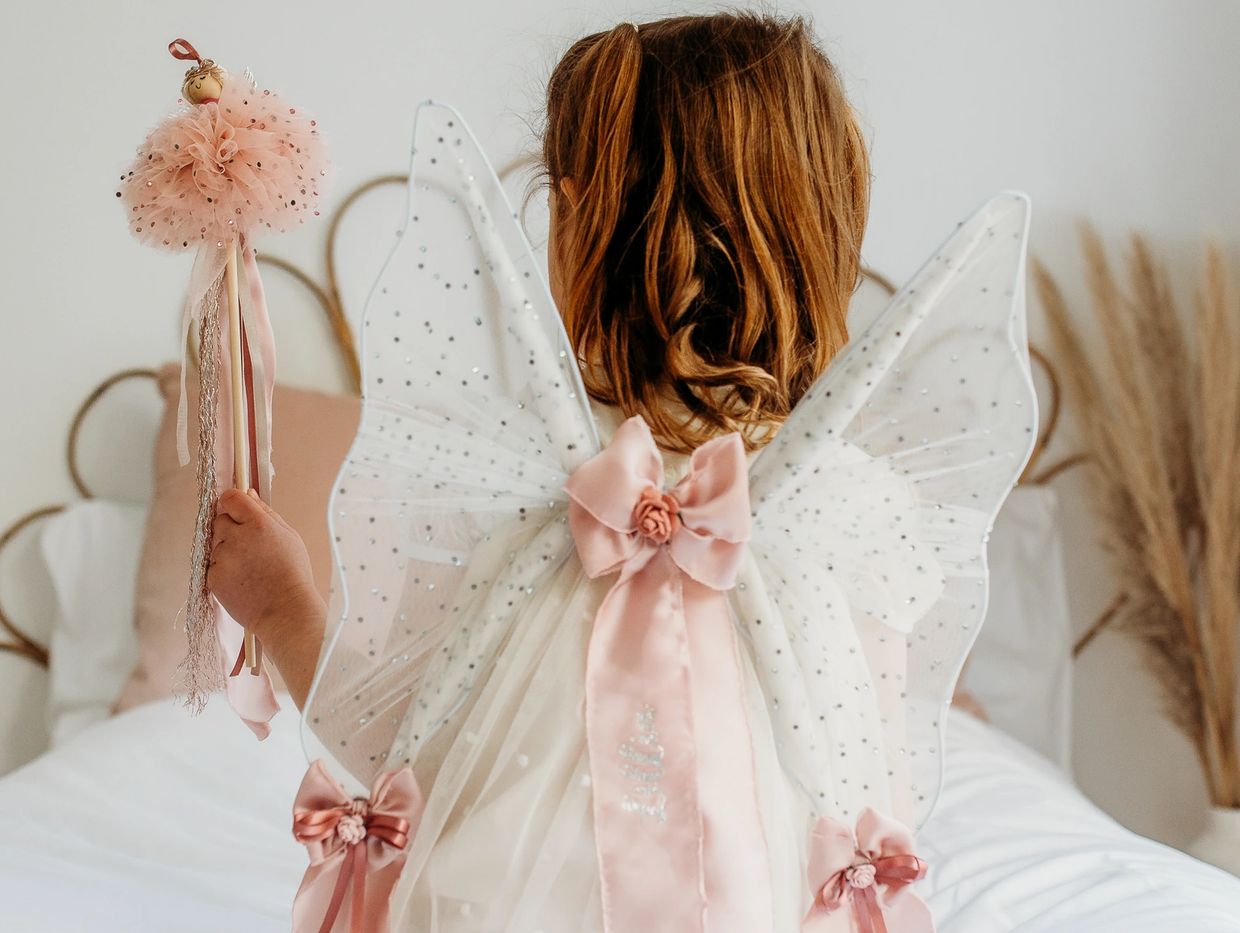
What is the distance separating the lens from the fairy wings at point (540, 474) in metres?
0.72

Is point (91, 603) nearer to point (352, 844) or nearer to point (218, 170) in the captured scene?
point (218, 170)

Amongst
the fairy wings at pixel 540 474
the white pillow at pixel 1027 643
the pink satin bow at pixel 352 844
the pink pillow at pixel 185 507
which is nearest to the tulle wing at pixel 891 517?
the fairy wings at pixel 540 474

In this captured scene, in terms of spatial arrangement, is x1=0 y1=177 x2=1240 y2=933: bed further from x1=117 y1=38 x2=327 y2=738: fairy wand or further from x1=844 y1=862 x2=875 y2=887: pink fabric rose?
x1=844 y1=862 x2=875 y2=887: pink fabric rose

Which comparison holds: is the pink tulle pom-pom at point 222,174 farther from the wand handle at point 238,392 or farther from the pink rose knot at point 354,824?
the pink rose knot at point 354,824

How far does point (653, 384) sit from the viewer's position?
85 cm

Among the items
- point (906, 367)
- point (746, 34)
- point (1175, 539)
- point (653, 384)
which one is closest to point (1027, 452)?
point (906, 367)

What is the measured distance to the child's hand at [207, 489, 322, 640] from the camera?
0.91 m

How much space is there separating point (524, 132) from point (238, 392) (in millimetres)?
1170

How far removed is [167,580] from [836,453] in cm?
135

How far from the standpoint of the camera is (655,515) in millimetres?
711

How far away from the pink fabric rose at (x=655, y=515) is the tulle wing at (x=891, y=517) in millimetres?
65

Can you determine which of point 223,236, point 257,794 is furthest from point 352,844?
point 257,794

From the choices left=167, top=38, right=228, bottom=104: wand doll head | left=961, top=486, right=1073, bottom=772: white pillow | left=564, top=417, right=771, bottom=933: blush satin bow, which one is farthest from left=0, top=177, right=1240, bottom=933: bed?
left=167, top=38, right=228, bottom=104: wand doll head

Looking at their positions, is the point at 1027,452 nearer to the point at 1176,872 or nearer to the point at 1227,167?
the point at 1176,872
